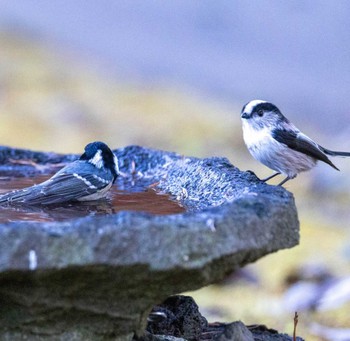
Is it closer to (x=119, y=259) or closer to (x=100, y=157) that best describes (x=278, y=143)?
(x=100, y=157)

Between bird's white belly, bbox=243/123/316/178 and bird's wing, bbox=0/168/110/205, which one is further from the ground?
bird's white belly, bbox=243/123/316/178

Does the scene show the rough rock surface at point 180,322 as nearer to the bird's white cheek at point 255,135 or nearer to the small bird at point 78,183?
the small bird at point 78,183

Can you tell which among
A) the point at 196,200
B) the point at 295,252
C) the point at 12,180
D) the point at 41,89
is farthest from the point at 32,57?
the point at 196,200

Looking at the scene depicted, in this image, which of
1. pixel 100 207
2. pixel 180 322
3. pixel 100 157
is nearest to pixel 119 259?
pixel 100 207

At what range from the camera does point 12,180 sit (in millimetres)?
4512

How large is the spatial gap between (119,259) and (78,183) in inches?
53.1

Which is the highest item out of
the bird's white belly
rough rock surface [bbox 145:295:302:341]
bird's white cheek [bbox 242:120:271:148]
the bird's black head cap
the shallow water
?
bird's white cheek [bbox 242:120:271:148]

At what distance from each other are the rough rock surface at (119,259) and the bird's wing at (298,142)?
1.00 metres

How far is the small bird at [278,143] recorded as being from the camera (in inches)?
169

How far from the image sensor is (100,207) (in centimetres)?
376

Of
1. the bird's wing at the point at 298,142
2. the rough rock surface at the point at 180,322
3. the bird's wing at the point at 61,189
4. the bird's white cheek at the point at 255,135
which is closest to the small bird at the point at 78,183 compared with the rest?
the bird's wing at the point at 61,189

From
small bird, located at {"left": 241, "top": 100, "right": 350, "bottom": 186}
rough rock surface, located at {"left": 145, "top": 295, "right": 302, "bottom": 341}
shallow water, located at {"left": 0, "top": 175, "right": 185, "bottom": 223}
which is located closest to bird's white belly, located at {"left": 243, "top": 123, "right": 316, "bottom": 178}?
small bird, located at {"left": 241, "top": 100, "right": 350, "bottom": 186}

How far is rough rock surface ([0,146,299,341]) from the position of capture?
2533 millimetres

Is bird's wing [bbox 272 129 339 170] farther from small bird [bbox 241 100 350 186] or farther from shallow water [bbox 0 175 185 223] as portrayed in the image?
shallow water [bbox 0 175 185 223]
